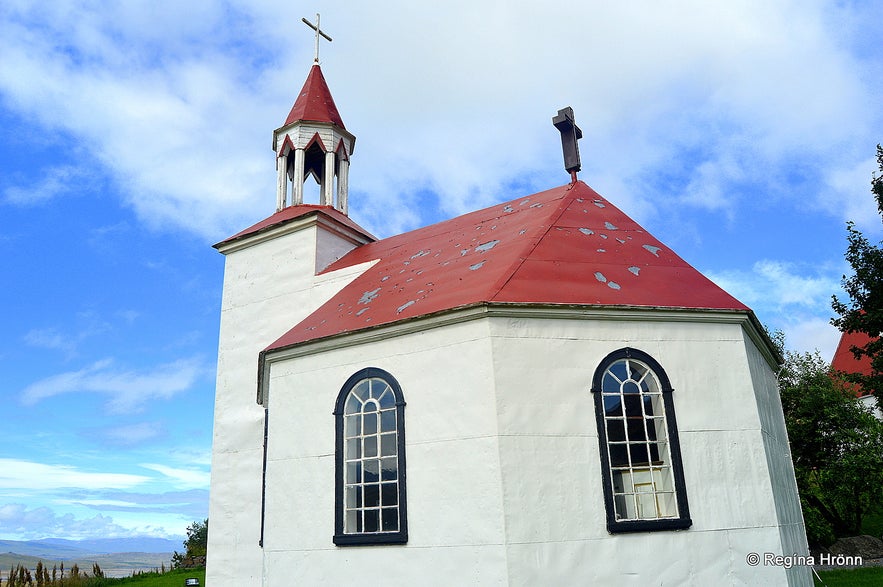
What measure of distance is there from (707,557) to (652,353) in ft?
8.66

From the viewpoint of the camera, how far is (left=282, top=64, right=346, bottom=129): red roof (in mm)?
17797

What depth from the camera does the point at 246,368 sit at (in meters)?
14.9

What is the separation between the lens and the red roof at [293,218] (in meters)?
15.2

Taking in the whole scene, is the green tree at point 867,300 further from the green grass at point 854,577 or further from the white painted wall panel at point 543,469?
the white painted wall panel at point 543,469

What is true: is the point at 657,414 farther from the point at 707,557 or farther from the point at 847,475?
the point at 847,475

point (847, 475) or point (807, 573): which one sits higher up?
point (847, 475)

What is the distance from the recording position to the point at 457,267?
10719mm

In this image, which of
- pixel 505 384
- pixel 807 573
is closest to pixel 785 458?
pixel 807 573

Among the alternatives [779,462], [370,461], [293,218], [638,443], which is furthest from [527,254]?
[293,218]

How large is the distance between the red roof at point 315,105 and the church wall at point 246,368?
4186 mm

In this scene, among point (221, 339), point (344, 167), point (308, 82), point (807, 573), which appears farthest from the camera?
point (308, 82)

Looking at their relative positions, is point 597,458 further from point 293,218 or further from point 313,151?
point 313,151

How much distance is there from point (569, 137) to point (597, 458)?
756 centimetres

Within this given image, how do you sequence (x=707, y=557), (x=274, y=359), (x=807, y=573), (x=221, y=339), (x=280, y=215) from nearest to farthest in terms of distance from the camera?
(x=707, y=557) < (x=807, y=573) < (x=274, y=359) < (x=221, y=339) < (x=280, y=215)
